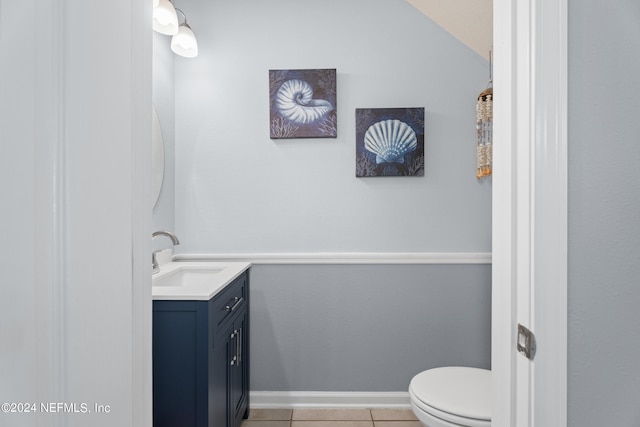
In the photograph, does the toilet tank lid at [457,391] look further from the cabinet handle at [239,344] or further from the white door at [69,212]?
the white door at [69,212]

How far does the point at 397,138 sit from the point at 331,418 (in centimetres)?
164

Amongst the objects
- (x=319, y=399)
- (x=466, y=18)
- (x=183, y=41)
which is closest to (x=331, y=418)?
(x=319, y=399)

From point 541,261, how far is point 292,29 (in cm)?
194

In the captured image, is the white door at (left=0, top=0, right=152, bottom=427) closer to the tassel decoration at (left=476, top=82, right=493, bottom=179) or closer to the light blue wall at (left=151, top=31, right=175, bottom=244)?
the light blue wall at (left=151, top=31, right=175, bottom=244)

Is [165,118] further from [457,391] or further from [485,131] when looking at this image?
[457,391]

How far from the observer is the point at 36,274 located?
1.27ft

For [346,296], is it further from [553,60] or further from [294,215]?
[553,60]

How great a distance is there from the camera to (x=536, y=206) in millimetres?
653

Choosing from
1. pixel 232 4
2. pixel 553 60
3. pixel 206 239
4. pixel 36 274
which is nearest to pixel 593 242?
pixel 553 60

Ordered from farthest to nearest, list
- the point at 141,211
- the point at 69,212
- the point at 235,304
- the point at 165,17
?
1. the point at 235,304
2. the point at 165,17
3. the point at 141,211
4. the point at 69,212

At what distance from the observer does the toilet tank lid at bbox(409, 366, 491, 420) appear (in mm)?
1294

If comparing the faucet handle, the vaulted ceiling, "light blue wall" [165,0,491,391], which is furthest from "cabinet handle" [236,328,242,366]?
the vaulted ceiling

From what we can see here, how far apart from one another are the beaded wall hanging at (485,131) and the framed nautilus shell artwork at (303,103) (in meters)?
0.80

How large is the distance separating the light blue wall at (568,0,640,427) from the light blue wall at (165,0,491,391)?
143 cm
